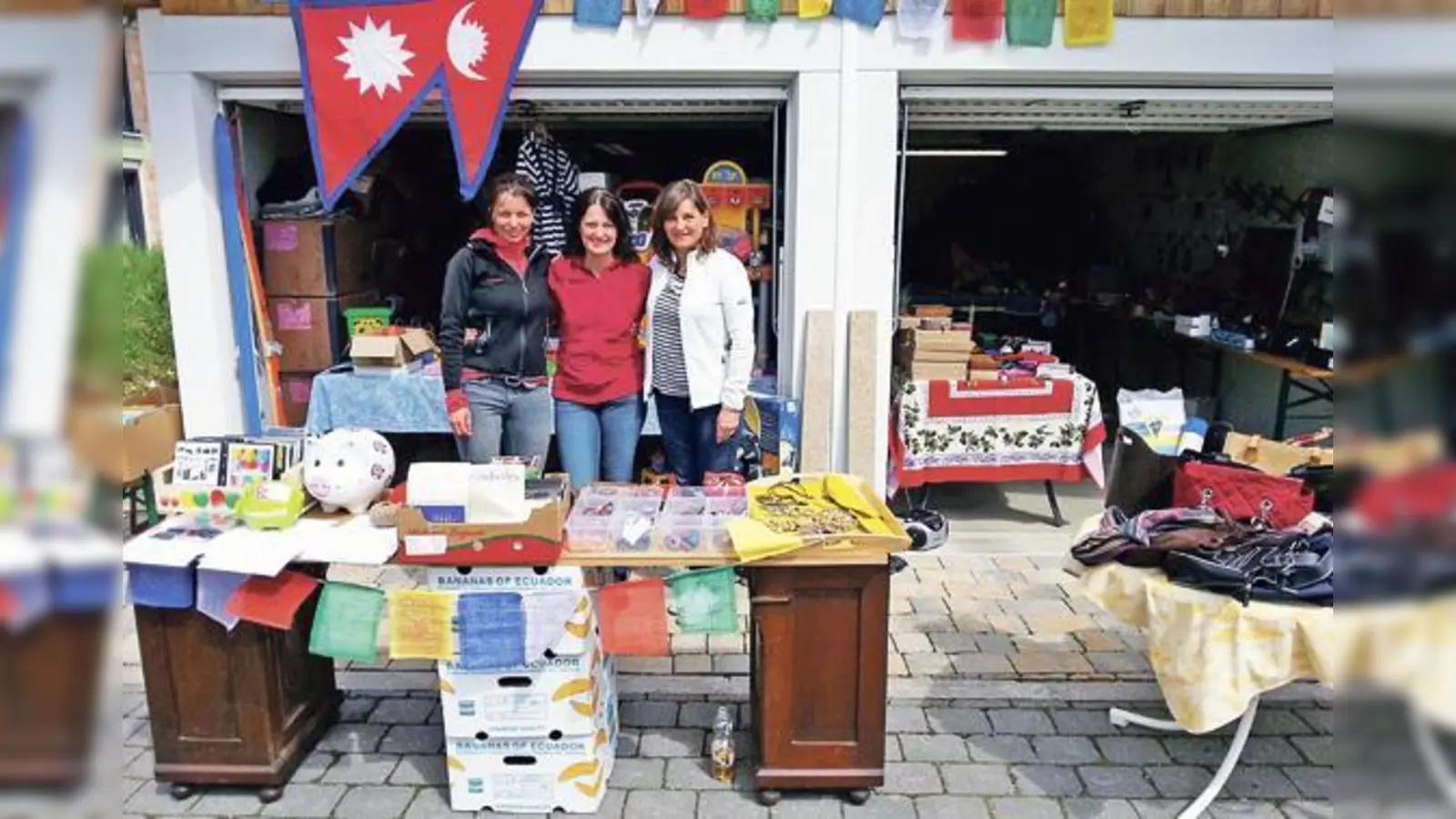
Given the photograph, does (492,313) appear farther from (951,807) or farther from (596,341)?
(951,807)

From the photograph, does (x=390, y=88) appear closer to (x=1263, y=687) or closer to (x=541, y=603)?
(x=541, y=603)

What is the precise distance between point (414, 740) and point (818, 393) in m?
2.40

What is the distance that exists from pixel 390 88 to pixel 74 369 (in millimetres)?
4004

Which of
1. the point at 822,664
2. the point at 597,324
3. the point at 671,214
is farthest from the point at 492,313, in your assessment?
the point at 822,664

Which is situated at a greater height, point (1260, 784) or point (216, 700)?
point (216, 700)

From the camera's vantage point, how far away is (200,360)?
4.58m

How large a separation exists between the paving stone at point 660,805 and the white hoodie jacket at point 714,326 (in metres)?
1.43

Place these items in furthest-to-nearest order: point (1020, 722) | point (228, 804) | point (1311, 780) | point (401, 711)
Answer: point (401, 711), point (1020, 722), point (1311, 780), point (228, 804)

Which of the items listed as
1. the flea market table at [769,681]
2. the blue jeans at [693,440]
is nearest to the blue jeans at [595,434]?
the blue jeans at [693,440]

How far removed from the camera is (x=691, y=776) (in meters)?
2.81

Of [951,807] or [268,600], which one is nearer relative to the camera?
[268,600]

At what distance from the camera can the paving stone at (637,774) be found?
277cm

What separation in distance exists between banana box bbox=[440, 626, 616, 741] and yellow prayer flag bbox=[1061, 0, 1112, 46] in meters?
3.46

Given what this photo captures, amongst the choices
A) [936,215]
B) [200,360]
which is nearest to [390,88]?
[200,360]
